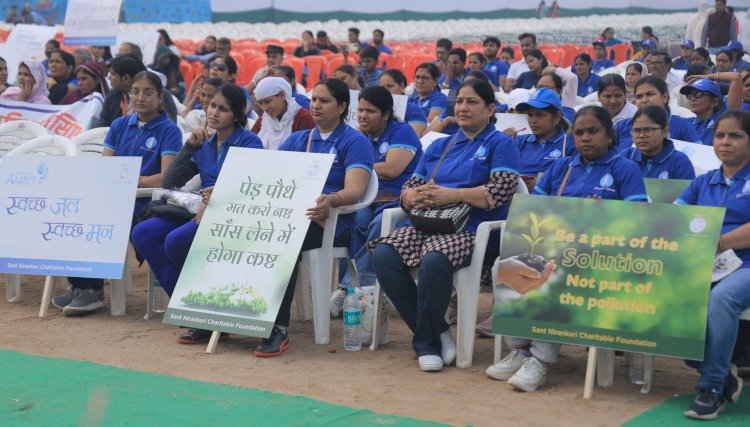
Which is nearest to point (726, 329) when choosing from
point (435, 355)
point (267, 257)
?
point (435, 355)

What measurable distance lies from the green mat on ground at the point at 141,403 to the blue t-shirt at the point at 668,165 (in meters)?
2.35

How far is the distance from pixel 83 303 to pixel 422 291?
2589 mm

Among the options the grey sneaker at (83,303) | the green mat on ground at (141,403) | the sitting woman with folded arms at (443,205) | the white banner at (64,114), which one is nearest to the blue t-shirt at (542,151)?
the sitting woman with folded arms at (443,205)

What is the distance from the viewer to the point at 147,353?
5766 mm

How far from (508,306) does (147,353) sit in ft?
6.86

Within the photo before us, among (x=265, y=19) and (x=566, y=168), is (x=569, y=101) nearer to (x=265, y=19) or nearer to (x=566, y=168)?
(x=566, y=168)

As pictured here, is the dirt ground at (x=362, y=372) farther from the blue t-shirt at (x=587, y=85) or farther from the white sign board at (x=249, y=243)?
the blue t-shirt at (x=587, y=85)

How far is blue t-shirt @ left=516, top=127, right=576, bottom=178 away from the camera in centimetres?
674

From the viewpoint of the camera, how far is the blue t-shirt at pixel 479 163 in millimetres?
5609

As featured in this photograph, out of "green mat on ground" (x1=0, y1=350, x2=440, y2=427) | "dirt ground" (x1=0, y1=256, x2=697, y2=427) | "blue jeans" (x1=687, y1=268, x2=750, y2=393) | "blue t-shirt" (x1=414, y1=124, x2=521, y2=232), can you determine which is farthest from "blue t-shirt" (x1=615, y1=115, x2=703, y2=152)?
"green mat on ground" (x1=0, y1=350, x2=440, y2=427)

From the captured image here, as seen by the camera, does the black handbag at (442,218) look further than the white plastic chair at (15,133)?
No

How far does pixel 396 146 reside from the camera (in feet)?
22.7

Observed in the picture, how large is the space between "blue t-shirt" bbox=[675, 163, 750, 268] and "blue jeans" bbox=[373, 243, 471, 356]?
4.07 ft

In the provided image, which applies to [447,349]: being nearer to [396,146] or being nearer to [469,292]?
[469,292]
